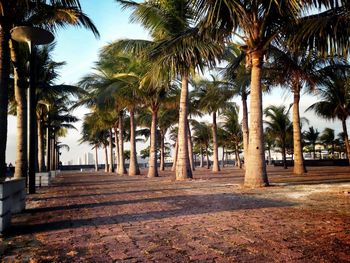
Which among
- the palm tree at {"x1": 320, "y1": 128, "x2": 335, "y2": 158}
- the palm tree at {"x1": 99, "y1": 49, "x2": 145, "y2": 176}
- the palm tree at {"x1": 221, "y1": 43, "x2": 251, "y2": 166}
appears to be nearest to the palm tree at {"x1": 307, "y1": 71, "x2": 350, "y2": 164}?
the palm tree at {"x1": 221, "y1": 43, "x2": 251, "y2": 166}

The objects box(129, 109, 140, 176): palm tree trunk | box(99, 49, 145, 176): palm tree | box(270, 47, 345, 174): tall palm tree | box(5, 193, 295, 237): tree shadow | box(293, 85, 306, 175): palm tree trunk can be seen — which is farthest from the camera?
box(129, 109, 140, 176): palm tree trunk

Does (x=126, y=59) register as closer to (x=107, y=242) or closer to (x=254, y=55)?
(x=254, y=55)

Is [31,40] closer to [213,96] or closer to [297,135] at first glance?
[297,135]

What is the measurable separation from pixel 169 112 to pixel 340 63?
16563 mm

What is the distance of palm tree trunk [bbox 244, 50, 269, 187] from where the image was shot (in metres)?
12.4

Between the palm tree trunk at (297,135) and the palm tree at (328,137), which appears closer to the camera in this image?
the palm tree trunk at (297,135)

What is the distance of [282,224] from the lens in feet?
18.8

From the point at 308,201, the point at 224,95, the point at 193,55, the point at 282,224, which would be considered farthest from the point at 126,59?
the point at 282,224

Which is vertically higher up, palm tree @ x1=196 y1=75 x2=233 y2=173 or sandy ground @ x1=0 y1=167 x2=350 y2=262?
palm tree @ x1=196 y1=75 x2=233 y2=173

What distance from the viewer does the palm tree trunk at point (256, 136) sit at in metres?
12.4

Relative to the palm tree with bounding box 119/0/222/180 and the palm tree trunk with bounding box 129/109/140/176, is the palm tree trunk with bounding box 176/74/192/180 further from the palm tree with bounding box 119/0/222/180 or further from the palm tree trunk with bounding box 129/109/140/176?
the palm tree trunk with bounding box 129/109/140/176

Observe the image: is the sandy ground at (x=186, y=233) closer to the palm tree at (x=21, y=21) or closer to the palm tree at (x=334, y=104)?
the palm tree at (x=21, y=21)

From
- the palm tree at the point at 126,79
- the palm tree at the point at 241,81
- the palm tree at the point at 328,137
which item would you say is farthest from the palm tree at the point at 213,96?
the palm tree at the point at 328,137

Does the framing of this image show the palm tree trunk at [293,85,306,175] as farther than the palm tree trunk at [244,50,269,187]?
Yes
